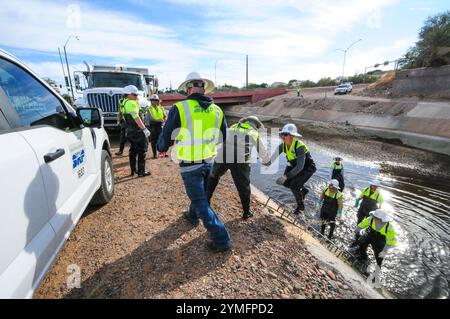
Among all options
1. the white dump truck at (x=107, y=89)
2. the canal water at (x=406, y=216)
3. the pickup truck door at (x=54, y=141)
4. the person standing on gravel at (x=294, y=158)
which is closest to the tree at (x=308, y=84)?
the canal water at (x=406, y=216)

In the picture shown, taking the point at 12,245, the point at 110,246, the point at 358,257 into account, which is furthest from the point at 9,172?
the point at 358,257

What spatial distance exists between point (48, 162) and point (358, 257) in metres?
5.38

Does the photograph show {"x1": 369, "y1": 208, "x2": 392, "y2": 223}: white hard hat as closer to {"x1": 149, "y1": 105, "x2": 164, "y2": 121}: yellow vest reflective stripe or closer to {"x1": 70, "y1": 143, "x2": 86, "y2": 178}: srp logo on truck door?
{"x1": 70, "y1": 143, "x2": 86, "y2": 178}: srp logo on truck door

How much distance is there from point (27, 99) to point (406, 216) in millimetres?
8437

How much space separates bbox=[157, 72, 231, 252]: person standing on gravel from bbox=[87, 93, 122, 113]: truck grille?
751cm

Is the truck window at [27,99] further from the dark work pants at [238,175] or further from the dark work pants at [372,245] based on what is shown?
the dark work pants at [372,245]

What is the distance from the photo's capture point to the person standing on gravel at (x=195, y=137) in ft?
9.12

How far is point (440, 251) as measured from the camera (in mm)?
5457

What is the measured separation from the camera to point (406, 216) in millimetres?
6992

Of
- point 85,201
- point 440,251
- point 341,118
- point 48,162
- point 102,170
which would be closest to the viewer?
point 48,162

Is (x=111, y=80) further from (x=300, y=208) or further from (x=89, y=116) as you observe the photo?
(x=300, y=208)

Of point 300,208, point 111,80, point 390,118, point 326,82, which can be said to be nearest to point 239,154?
point 300,208

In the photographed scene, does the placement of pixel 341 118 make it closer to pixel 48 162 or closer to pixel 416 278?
pixel 416 278

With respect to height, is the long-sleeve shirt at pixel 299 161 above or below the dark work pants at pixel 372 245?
above
